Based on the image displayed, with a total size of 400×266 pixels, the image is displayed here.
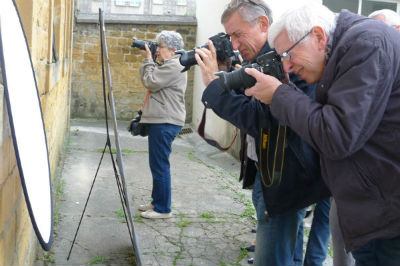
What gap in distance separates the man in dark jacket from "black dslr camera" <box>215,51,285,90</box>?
165mm

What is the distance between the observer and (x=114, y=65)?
12898 millimetres

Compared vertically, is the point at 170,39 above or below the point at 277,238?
above

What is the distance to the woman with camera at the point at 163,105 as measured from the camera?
483cm

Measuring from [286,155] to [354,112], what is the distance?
837mm

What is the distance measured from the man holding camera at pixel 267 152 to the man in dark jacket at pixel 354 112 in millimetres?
507

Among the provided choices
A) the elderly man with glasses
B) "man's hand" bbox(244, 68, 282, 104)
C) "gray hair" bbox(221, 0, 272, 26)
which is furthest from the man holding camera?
the elderly man with glasses

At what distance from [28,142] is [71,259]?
2464 mm

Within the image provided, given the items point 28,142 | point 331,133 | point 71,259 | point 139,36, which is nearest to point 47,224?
point 28,142

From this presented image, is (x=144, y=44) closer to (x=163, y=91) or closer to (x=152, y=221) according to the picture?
(x=163, y=91)

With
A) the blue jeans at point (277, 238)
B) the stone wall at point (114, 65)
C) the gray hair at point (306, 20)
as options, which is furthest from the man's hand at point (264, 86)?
the stone wall at point (114, 65)

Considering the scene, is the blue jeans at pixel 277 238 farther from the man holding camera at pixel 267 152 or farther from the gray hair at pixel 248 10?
the gray hair at pixel 248 10

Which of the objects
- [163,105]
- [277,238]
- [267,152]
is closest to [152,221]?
[163,105]

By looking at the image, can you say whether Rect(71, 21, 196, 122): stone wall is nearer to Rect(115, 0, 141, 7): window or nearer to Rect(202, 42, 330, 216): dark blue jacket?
Rect(202, 42, 330, 216): dark blue jacket

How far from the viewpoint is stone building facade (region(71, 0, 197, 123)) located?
12.8 m
